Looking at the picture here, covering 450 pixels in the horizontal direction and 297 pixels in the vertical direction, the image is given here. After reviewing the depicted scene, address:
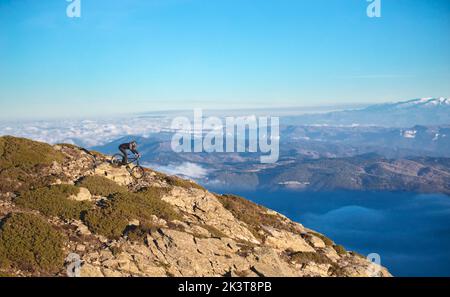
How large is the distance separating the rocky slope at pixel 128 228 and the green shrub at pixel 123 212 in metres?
0.07

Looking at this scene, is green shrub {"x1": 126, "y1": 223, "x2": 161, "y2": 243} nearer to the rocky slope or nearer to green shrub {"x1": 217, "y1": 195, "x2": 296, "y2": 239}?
the rocky slope

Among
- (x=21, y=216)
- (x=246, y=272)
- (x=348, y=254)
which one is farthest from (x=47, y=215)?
(x=348, y=254)

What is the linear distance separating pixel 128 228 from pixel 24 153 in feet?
51.7

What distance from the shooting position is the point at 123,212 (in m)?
30.5

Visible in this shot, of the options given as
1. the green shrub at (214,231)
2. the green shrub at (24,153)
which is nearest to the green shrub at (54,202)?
the green shrub at (24,153)

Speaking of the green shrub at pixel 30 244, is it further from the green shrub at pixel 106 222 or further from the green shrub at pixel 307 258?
the green shrub at pixel 307 258

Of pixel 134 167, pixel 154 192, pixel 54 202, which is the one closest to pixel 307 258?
pixel 154 192

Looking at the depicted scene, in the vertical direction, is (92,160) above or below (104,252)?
above

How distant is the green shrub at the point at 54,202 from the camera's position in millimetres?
29141

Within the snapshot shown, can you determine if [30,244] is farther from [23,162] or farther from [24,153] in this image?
[24,153]

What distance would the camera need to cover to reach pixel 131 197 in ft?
110

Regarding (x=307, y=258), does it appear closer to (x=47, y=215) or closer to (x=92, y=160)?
(x=47, y=215)

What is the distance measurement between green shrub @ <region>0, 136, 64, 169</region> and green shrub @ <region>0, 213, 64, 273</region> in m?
10.4
